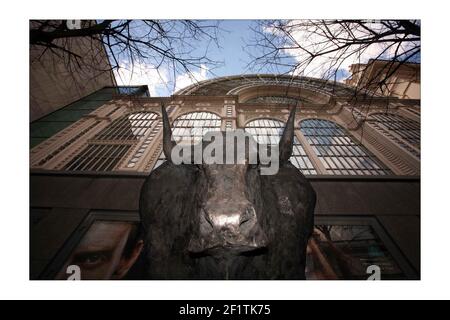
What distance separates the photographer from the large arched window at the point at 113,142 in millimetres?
7439

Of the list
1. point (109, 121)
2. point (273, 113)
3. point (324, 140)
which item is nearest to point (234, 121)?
point (273, 113)

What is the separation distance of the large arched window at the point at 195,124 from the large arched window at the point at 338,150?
4.58 m

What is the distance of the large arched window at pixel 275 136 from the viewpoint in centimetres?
794

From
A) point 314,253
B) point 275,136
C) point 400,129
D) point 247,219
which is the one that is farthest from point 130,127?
point 400,129

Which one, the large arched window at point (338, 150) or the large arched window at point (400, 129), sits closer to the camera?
the large arched window at point (338, 150)

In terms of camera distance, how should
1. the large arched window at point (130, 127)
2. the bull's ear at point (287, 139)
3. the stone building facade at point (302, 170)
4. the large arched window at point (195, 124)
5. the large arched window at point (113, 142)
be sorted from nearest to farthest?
1. the bull's ear at point (287, 139)
2. the stone building facade at point (302, 170)
3. the large arched window at point (113, 142)
4. the large arched window at point (130, 127)
5. the large arched window at point (195, 124)

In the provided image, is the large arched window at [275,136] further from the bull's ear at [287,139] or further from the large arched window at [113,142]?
the large arched window at [113,142]

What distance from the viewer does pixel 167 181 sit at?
6.77 feet

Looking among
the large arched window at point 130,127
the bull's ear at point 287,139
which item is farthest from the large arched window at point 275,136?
the large arched window at point 130,127

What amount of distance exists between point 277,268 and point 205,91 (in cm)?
1802

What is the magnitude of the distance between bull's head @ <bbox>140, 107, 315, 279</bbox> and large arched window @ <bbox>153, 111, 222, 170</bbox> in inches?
289

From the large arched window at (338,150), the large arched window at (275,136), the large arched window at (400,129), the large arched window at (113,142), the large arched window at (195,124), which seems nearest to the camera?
the large arched window at (113,142)

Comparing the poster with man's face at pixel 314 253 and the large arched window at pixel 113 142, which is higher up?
the large arched window at pixel 113 142
